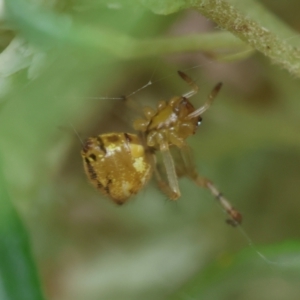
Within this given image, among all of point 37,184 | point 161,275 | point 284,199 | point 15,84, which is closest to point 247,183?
point 284,199

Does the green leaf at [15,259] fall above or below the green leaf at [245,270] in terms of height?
above

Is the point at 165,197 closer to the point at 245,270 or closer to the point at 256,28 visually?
the point at 245,270

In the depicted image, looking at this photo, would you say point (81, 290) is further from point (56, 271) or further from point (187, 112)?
point (187, 112)

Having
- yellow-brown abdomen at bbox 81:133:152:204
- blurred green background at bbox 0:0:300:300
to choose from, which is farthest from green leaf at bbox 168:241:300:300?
yellow-brown abdomen at bbox 81:133:152:204

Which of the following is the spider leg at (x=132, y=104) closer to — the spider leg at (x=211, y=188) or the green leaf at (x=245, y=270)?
the spider leg at (x=211, y=188)

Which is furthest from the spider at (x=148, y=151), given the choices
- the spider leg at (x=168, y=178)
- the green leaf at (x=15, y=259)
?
the green leaf at (x=15, y=259)

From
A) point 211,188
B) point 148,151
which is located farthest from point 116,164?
point 211,188

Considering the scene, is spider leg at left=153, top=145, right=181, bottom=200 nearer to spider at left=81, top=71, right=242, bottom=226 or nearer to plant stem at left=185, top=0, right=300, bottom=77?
spider at left=81, top=71, right=242, bottom=226
